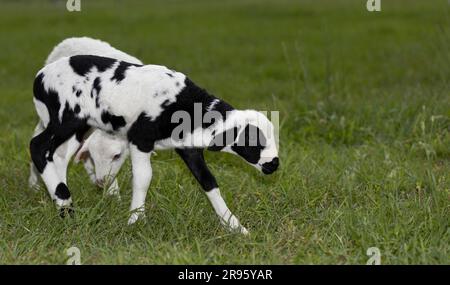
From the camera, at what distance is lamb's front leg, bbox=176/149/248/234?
17.1ft

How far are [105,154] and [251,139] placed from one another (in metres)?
1.20

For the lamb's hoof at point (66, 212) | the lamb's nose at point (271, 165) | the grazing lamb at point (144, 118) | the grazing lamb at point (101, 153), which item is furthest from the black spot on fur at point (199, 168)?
the lamb's hoof at point (66, 212)

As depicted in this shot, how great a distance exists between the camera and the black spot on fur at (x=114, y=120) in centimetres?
519

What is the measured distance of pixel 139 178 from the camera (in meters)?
5.22

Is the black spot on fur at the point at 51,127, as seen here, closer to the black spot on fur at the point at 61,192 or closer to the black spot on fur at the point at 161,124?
the black spot on fur at the point at 61,192

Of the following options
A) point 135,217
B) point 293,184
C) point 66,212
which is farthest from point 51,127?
point 293,184

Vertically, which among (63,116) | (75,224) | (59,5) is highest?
(63,116)

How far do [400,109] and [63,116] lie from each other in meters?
3.87

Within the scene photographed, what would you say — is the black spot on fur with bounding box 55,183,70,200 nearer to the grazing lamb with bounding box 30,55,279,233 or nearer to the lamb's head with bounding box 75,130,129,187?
the grazing lamb with bounding box 30,55,279,233

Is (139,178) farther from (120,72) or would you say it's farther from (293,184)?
(293,184)

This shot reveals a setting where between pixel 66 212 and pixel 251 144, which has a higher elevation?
pixel 251 144
